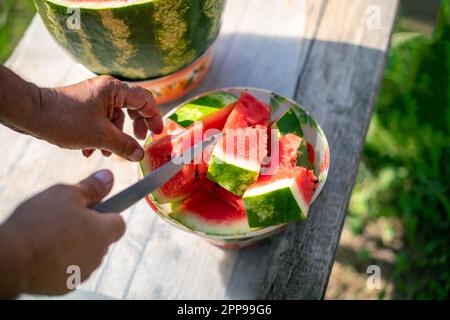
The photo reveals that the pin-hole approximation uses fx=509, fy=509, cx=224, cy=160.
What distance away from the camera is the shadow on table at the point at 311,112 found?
1.36 meters

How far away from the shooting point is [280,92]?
167 centimetres

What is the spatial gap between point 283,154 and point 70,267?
573mm

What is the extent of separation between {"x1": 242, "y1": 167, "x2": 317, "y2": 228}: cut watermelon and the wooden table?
236 mm

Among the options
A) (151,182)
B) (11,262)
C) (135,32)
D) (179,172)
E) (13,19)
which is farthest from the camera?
(13,19)

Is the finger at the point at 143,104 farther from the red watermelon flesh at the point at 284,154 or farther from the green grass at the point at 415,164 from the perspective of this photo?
the green grass at the point at 415,164

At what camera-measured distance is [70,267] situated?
1.01 m

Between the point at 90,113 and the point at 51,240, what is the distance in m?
0.41

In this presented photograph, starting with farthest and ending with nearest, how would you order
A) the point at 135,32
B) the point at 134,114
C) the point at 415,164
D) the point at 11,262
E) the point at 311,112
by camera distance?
the point at 415,164 → the point at 311,112 → the point at 134,114 → the point at 135,32 → the point at 11,262

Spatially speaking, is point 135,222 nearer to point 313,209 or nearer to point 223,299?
point 223,299

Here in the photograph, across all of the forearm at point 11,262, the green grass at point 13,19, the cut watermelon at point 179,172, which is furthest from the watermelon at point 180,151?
the green grass at point 13,19

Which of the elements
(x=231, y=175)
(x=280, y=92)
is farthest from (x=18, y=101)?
(x=280, y=92)

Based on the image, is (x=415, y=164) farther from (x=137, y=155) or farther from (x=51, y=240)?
(x=51, y=240)

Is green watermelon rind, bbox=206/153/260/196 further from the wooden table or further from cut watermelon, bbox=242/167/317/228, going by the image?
the wooden table
